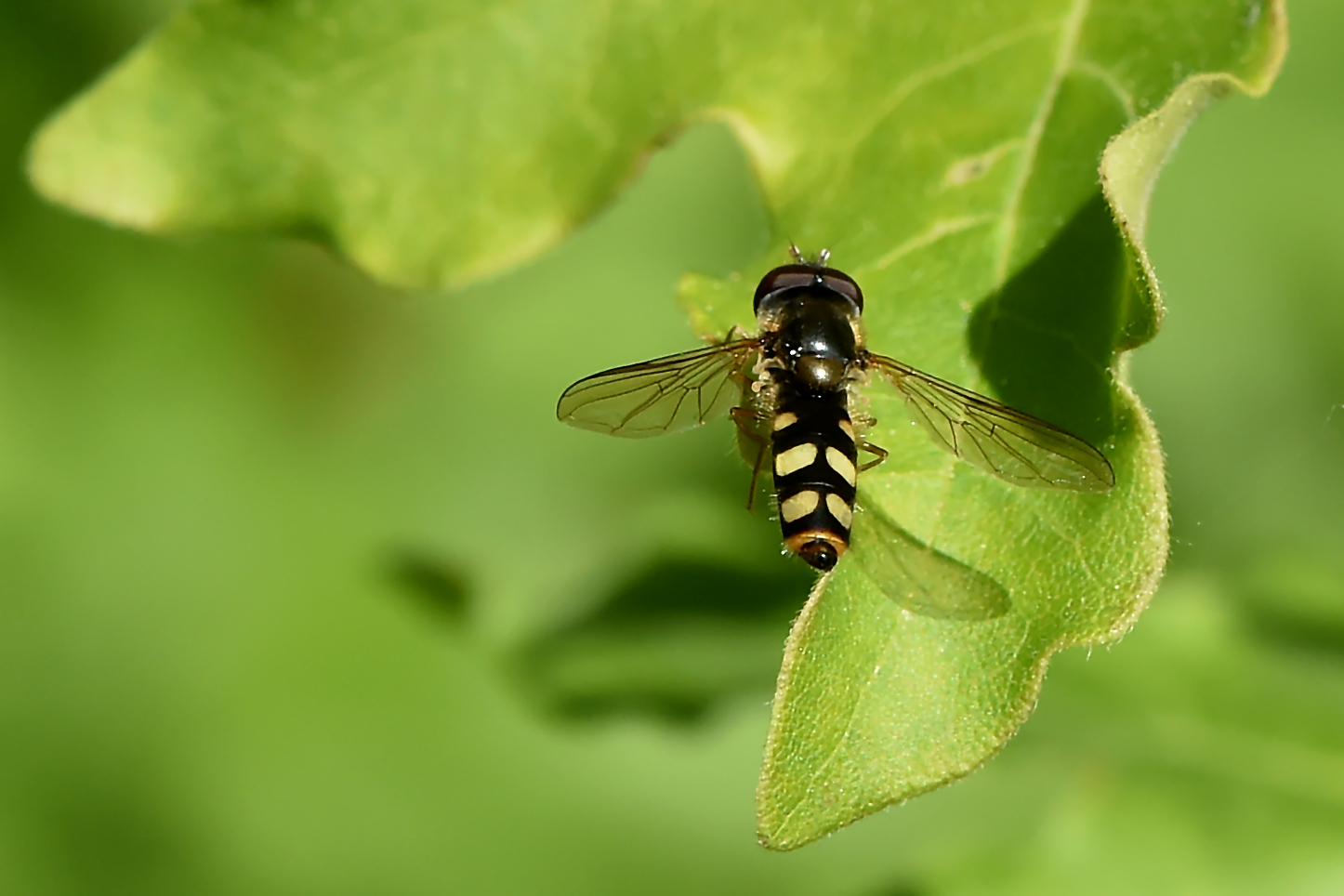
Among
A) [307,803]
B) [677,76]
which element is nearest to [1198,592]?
[677,76]

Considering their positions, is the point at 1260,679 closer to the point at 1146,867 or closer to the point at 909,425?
the point at 1146,867

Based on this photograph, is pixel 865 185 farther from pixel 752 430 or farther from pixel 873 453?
pixel 752 430

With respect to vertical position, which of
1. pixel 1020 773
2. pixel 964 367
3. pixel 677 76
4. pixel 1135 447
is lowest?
pixel 1135 447

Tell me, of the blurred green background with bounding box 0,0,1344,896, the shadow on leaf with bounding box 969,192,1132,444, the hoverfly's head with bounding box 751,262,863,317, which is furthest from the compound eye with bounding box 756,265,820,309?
the blurred green background with bounding box 0,0,1344,896

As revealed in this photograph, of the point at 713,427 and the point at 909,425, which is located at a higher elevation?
the point at 713,427

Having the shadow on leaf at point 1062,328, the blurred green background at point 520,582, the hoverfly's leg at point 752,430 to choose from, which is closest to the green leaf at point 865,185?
the shadow on leaf at point 1062,328

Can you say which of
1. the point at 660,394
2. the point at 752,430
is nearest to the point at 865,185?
the point at 752,430

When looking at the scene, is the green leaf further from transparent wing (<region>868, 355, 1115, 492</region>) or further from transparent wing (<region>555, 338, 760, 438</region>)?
transparent wing (<region>555, 338, 760, 438</region>)
